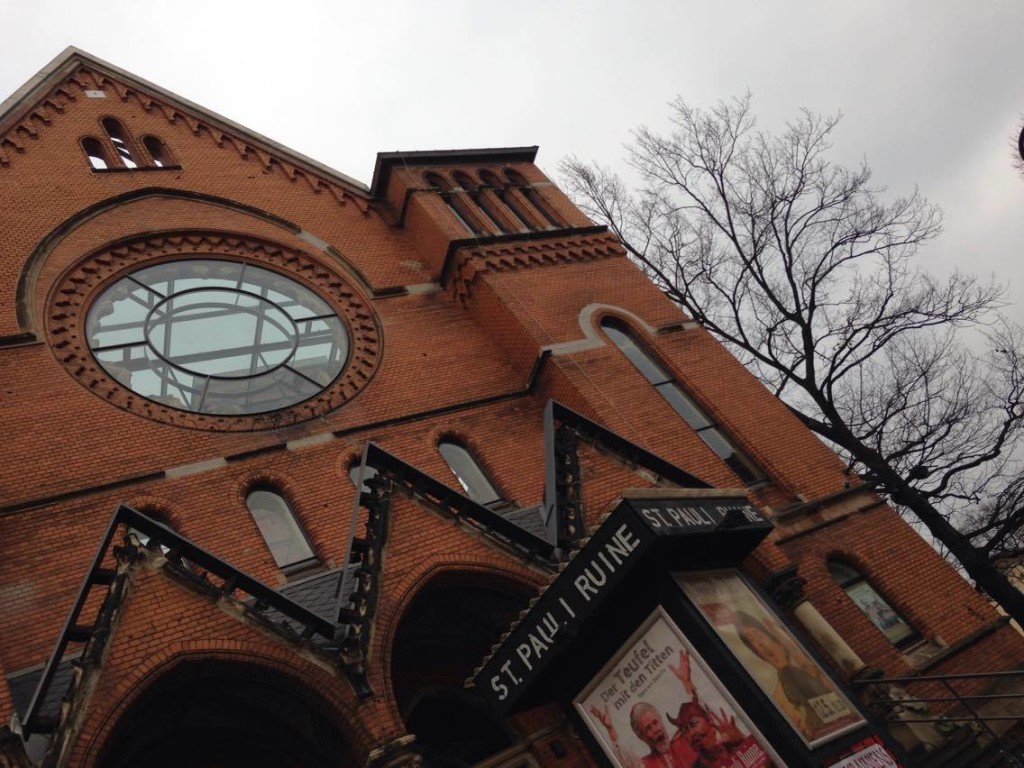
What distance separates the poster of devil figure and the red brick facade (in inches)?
62.8

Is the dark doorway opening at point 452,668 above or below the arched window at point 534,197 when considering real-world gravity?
below

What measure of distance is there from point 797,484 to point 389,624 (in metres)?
6.52

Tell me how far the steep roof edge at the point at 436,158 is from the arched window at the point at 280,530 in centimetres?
797

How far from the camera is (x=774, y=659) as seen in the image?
7.09 metres

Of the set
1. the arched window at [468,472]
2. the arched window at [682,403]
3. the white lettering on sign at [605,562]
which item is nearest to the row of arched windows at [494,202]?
the arched window at [682,403]

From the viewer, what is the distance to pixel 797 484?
482 inches

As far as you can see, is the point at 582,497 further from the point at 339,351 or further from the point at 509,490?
the point at 339,351

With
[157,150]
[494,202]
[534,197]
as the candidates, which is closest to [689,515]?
[494,202]

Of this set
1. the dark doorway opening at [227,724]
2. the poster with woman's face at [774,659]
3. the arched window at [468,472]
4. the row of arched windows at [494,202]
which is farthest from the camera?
the row of arched windows at [494,202]

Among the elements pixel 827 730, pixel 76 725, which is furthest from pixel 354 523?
pixel 827 730

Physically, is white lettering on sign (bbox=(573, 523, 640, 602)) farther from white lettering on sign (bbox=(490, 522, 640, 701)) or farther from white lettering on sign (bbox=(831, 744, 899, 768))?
white lettering on sign (bbox=(831, 744, 899, 768))

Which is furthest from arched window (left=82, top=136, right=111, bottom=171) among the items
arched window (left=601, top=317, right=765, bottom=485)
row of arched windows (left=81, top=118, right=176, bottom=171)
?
arched window (left=601, top=317, right=765, bottom=485)

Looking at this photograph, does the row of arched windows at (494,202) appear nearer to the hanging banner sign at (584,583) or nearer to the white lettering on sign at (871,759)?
the hanging banner sign at (584,583)

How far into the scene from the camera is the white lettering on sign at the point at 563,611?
719 centimetres
